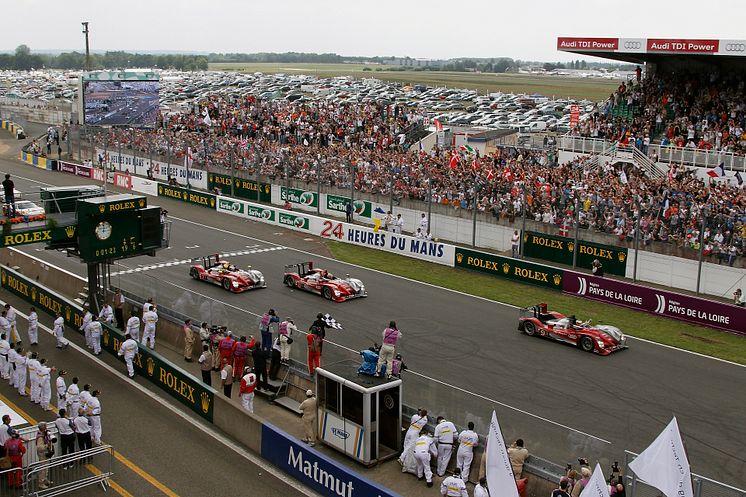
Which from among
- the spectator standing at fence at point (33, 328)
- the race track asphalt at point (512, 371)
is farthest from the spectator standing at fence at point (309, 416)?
the spectator standing at fence at point (33, 328)

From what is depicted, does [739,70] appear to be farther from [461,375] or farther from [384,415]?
[384,415]

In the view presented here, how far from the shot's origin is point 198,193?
157 feet

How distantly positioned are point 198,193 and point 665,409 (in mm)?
33397

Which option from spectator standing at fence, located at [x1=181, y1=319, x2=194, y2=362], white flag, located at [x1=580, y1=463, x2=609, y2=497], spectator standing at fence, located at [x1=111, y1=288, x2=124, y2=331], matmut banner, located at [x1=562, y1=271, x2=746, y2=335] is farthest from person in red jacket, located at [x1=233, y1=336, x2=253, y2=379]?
matmut banner, located at [x1=562, y1=271, x2=746, y2=335]

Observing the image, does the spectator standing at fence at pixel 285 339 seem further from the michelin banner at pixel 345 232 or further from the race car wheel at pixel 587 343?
the michelin banner at pixel 345 232

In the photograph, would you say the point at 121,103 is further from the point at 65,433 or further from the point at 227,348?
the point at 65,433

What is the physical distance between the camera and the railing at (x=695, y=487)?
1229 centimetres

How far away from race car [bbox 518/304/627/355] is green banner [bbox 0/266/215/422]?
433 inches

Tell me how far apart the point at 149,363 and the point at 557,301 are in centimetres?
1505

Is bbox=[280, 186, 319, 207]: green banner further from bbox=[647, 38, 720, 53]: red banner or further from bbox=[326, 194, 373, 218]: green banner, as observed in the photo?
bbox=[647, 38, 720, 53]: red banner

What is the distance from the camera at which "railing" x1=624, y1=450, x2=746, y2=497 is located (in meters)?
12.3

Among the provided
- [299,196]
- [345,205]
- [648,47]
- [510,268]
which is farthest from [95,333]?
[648,47]

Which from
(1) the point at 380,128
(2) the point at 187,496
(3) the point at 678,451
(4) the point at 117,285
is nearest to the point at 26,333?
(4) the point at 117,285

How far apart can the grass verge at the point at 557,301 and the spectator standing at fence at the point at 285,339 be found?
11.3 meters
